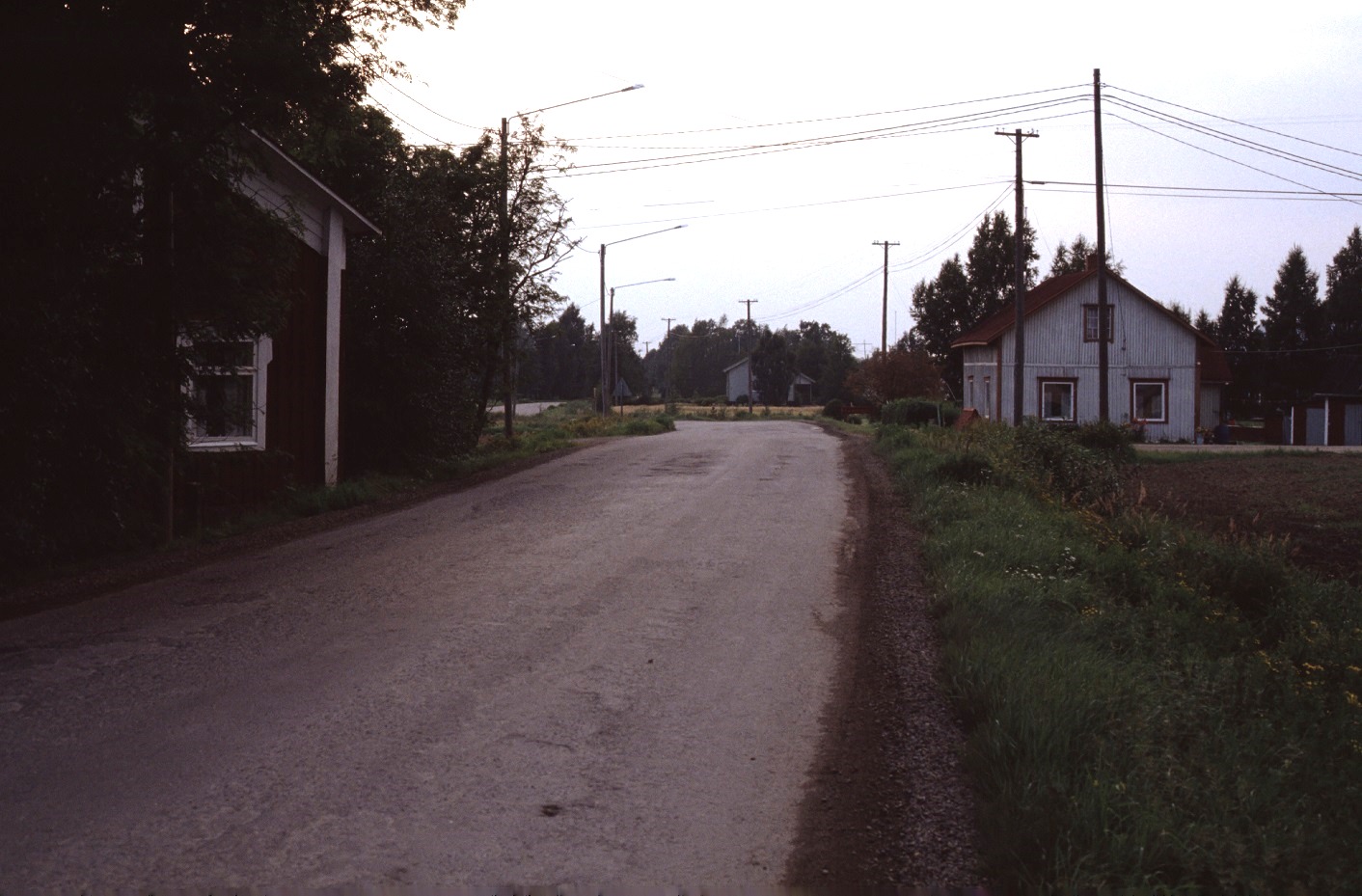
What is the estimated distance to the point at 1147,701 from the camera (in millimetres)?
6055

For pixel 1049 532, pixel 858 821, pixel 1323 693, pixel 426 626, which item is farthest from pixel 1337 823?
pixel 1049 532

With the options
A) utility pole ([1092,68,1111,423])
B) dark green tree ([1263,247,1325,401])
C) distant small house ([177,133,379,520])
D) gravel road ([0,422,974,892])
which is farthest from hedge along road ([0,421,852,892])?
dark green tree ([1263,247,1325,401])

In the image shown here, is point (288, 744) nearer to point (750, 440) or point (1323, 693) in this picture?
point (1323, 693)

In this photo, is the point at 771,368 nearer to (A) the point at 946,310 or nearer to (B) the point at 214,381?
(A) the point at 946,310

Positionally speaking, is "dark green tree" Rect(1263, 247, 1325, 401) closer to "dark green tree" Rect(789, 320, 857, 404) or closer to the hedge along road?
"dark green tree" Rect(789, 320, 857, 404)

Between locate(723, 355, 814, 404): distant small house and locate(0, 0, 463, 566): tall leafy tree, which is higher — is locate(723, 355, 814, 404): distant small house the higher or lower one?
the higher one

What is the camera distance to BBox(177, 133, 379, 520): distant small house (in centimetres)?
1467

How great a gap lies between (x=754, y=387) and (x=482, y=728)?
328 ft

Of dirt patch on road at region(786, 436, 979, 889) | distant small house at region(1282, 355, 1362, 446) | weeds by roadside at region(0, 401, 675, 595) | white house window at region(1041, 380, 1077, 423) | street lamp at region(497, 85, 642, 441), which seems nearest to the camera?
dirt patch on road at region(786, 436, 979, 889)

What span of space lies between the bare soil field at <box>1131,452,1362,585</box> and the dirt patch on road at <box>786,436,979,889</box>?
5.69 metres

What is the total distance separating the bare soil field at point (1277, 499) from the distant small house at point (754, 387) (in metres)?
63.5

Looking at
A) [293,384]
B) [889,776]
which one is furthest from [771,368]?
[889,776]

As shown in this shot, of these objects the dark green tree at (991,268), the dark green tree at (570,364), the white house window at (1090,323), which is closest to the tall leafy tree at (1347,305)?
the dark green tree at (991,268)

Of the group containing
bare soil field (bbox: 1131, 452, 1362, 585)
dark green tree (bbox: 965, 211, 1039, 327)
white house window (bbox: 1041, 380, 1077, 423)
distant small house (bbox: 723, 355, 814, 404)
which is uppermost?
dark green tree (bbox: 965, 211, 1039, 327)
